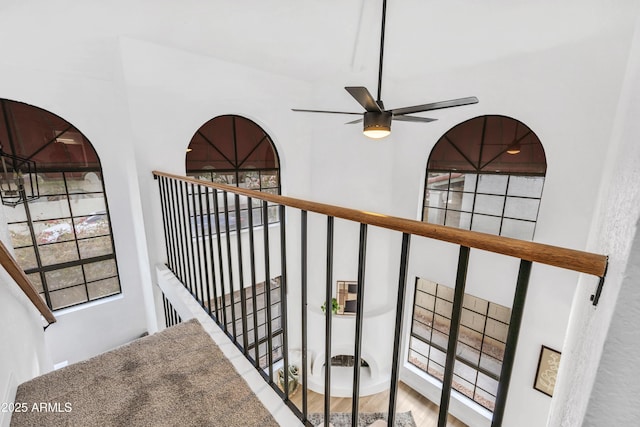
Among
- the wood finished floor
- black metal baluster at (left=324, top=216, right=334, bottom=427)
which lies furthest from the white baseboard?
the wood finished floor

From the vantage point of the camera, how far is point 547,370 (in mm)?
3371

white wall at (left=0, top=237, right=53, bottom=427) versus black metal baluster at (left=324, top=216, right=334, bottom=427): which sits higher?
black metal baluster at (left=324, top=216, right=334, bottom=427)

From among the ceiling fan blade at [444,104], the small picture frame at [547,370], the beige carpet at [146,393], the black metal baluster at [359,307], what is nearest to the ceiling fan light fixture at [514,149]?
the ceiling fan blade at [444,104]

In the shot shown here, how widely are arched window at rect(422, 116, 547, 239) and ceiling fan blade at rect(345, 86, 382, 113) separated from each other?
2138mm

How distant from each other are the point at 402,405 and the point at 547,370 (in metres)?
2.24

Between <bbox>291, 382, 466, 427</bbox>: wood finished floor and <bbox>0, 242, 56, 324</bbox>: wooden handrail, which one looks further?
<bbox>291, 382, 466, 427</bbox>: wood finished floor

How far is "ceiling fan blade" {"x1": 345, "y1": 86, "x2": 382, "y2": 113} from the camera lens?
1853mm

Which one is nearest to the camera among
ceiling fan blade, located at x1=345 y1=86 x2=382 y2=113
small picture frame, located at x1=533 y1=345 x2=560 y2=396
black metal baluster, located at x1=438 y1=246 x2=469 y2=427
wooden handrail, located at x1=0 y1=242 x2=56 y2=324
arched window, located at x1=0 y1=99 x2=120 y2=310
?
black metal baluster, located at x1=438 y1=246 x2=469 y2=427

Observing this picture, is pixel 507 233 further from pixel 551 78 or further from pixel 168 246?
pixel 168 246

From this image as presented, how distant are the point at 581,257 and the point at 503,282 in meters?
3.90

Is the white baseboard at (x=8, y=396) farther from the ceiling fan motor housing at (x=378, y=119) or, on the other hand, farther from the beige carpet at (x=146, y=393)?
the ceiling fan motor housing at (x=378, y=119)

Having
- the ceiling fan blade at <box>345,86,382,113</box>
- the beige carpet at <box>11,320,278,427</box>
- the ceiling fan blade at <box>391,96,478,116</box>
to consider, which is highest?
the ceiling fan blade at <box>345,86,382,113</box>

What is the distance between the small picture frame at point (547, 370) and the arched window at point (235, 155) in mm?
4169

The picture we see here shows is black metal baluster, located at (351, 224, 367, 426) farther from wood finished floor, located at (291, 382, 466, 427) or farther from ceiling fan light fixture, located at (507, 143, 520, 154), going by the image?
wood finished floor, located at (291, 382, 466, 427)
